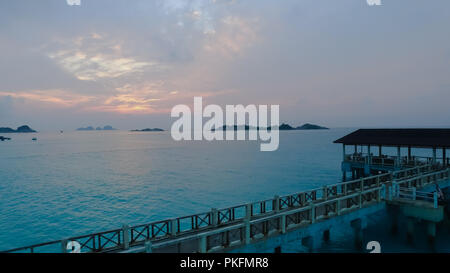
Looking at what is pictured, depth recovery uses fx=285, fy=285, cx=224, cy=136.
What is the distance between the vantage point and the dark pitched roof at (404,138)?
29.1 meters

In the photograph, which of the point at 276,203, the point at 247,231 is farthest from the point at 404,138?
the point at 247,231

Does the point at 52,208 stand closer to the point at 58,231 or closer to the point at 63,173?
the point at 58,231

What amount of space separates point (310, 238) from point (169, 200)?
22321 millimetres

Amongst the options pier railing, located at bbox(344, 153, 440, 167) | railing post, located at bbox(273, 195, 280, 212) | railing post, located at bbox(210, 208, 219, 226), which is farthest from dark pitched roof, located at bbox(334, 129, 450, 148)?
railing post, located at bbox(210, 208, 219, 226)

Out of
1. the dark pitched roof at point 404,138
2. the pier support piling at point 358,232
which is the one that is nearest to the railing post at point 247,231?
the pier support piling at point 358,232

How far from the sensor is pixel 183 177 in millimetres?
49094

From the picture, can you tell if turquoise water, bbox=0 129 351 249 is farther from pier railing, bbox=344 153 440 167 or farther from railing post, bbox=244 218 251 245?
railing post, bbox=244 218 251 245

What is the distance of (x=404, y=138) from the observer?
108ft

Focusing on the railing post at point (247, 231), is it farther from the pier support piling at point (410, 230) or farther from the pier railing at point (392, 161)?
the pier railing at point (392, 161)

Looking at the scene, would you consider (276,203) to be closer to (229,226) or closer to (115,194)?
(229,226)
